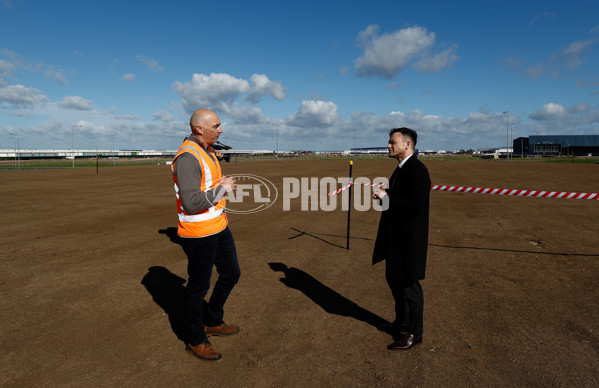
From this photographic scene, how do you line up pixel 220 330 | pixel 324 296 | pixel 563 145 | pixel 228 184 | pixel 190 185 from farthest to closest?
pixel 563 145 → pixel 324 296 → pixel 220 330 → pixel 228 184 → pixel 190 185

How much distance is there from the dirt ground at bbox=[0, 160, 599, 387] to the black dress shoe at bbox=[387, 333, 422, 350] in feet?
0.22

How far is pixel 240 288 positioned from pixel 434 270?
3.25m

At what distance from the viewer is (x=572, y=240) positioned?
7430mm

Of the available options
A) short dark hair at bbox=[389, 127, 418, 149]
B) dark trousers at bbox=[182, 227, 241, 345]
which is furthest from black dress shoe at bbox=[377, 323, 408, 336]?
short dark hair at bbox=[389, 127, 418, 149]

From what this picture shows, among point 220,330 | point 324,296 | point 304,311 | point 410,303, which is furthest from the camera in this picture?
point 324,296

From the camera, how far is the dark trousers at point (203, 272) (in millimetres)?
3020

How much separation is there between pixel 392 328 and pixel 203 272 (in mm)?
2202

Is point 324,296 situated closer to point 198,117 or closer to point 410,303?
point 410,303

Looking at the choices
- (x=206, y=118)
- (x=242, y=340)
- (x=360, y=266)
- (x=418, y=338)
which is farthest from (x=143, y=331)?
(x=360, y=266)

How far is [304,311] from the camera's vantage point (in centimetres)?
424

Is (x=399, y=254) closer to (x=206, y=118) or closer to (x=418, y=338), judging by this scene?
(x=418, y=338)

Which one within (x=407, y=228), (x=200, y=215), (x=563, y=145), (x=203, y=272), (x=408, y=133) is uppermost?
(x=563, y=145)

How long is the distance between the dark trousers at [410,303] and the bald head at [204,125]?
7.65 ft

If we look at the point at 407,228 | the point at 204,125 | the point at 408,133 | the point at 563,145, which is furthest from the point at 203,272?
the point at 563,145
